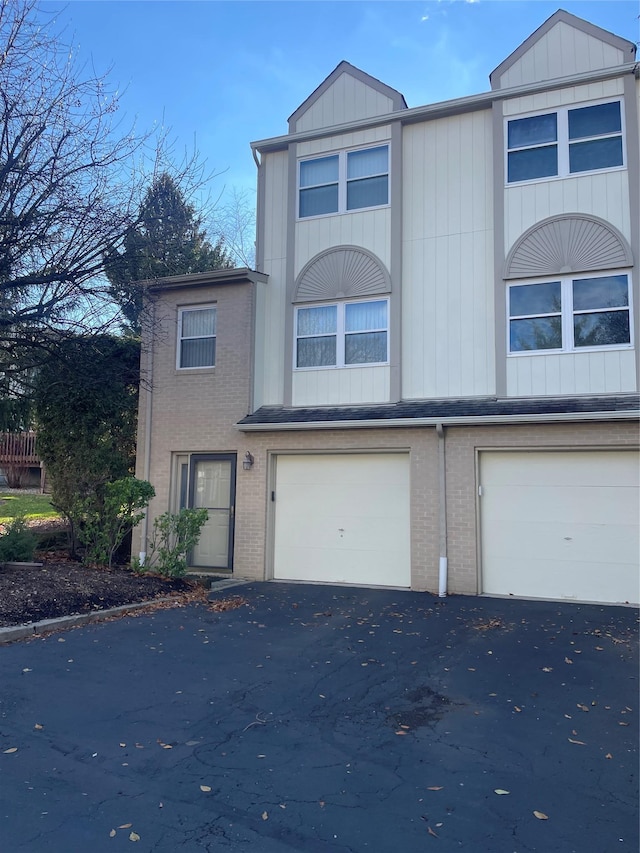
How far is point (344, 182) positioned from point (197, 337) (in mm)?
4202

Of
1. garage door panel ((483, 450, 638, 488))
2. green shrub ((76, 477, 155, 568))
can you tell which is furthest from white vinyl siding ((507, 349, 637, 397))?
green shrub ((76, 477, 155, 568))

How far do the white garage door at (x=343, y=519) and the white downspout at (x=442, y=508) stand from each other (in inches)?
26.4

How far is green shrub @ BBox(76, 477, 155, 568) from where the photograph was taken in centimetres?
1055

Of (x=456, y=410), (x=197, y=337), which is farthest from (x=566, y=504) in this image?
(x=197, y=337)

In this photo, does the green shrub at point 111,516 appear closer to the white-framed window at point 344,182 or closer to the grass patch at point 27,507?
the grass patch at point 27,507

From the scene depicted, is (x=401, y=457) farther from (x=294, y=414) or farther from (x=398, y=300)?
(x=398, y=300)

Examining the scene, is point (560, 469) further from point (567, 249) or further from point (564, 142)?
point (564, 142)

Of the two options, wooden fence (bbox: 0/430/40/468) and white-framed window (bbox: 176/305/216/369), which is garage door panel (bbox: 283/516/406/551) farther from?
wooden fence (bbox: 0/430/40/468)

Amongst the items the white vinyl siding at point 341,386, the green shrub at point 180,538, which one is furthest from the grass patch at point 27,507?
the white vinyl siding at point 341,386

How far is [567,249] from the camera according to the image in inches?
411

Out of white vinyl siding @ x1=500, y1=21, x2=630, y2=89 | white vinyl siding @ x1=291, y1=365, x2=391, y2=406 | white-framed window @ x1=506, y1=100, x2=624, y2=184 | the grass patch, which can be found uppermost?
white vinyl siding @ x1=500, y1=21, x2=630, y2=89

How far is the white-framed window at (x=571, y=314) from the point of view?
1009cm

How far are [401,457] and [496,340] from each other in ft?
8.40

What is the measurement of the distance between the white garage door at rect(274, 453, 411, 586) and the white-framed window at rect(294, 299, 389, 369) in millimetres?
1847
